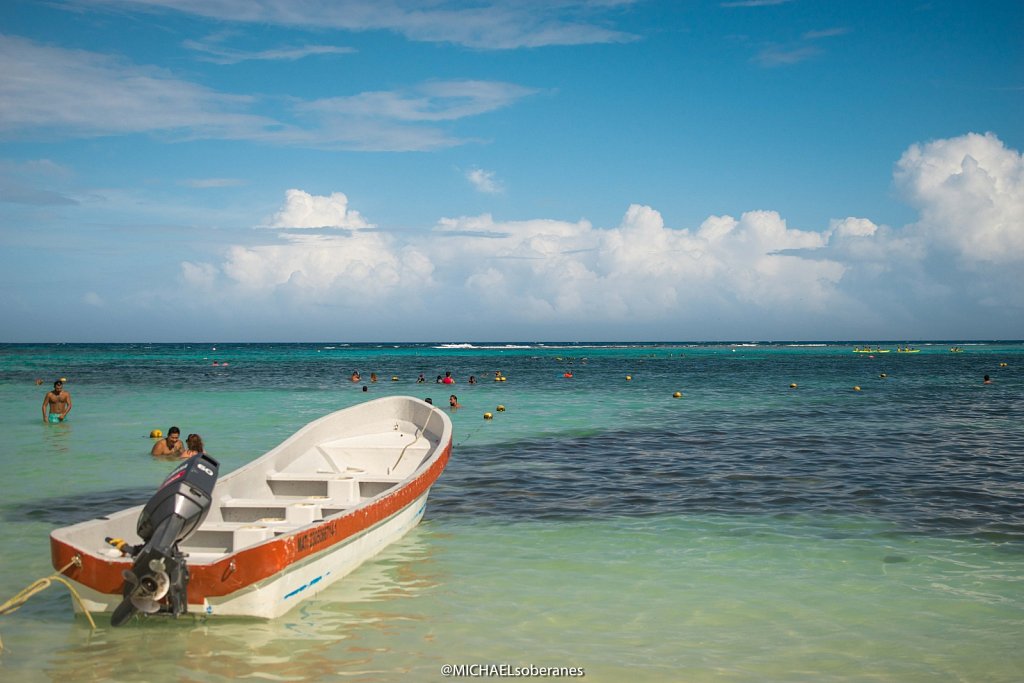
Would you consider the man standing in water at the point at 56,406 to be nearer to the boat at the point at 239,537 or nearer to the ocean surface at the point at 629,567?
the ocean surface at the point at 629,567

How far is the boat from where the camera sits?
8.31 meters

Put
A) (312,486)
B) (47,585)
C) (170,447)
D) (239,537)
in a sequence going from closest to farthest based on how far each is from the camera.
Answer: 1. (47,585)
2. (239,537)
3. (312,486)
4. (170,447)

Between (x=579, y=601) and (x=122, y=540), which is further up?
(x=122, y=540)

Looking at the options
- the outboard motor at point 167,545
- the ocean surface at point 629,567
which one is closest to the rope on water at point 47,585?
the ocean surface at point 629,567

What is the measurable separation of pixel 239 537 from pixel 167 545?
235cm

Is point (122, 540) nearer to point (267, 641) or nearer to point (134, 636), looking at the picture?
point (134, 636)

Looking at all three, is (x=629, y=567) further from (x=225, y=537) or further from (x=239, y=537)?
(x=225, y=537)

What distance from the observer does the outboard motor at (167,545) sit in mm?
8031

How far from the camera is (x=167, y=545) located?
27.1ft

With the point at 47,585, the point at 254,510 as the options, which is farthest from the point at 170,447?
the point at 47,585

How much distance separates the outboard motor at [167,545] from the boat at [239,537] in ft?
0.04

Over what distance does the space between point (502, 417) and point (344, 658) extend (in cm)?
2431

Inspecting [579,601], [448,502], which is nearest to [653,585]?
[579,601]

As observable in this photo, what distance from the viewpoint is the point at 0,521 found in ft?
46.0
